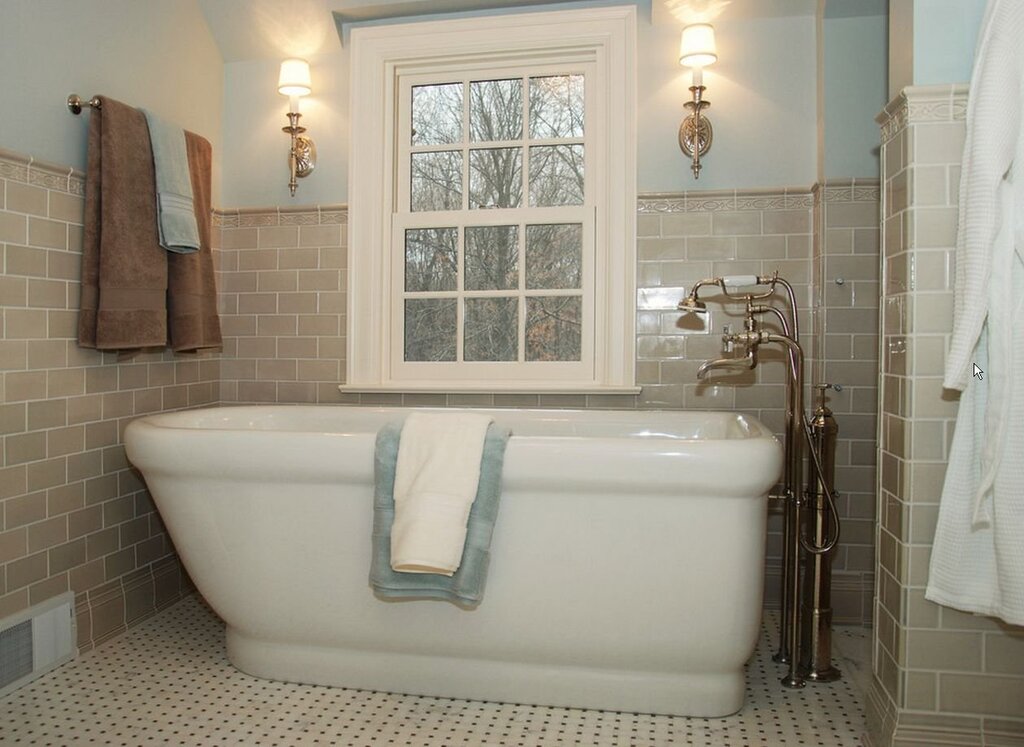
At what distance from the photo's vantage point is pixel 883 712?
73.5 inches

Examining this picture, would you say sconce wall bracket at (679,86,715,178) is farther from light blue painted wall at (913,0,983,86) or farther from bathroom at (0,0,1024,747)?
light blue painted wall at (913,0,983,86)

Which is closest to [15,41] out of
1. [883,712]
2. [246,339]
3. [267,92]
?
[267,92]

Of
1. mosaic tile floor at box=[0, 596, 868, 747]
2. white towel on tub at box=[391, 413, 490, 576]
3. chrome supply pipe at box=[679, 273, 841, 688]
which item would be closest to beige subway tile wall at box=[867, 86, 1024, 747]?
mosaic tile floor at box=[0, 596, 868, 747]

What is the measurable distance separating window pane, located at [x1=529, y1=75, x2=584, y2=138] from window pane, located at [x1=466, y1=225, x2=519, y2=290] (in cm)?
42

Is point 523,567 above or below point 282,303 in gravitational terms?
below

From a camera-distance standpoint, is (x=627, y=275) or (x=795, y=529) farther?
(x=627, y=275)

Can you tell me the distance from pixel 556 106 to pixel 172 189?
1.50 m

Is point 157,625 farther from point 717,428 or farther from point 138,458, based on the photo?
point 717,428

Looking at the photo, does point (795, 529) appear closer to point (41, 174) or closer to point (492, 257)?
point (492, 257)

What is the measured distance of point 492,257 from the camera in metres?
3.14

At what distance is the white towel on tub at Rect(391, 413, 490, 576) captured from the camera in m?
1.86

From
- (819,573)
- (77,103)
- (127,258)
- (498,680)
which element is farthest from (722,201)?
(77,103)

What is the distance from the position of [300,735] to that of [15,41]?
2100mm

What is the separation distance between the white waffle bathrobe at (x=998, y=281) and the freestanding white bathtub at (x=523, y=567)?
47 cm
